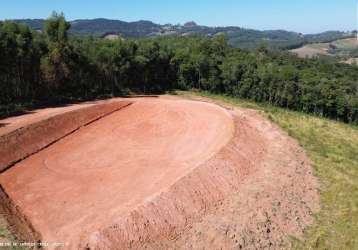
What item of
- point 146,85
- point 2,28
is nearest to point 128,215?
point 2,28

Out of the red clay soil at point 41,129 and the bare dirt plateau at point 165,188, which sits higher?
the red clay soil at point 41,129

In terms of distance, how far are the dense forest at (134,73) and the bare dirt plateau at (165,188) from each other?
31.5 feet

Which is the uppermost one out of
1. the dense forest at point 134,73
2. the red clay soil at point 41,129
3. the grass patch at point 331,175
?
the dense forest at point 134,73

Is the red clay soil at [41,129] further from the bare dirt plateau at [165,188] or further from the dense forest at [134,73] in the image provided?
the dense forest at [134,73]

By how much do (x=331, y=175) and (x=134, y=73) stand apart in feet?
104

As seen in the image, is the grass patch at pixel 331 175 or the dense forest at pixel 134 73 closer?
the grass patch at pixel 331 175

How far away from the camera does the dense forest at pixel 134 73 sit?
1563 inches

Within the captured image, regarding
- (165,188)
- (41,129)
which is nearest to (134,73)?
(41,129)

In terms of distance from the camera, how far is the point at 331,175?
2430 cm

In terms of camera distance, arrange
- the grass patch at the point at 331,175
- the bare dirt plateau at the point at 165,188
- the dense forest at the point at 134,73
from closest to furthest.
Answer: the bare dirt plateau at the point at 165,188 → the grass patch at the point at 331,175 → the dense forest at the point at 134,73

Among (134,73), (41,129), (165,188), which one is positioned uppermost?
(134,73)

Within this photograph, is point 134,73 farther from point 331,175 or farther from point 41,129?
point 331,175

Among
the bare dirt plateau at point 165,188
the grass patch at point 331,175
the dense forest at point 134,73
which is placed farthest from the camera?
the dense forest at point 134,73

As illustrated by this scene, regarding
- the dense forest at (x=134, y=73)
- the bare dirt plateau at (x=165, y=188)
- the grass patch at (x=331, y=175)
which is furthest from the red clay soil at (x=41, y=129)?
the grass patch at (x=331, y=175)
